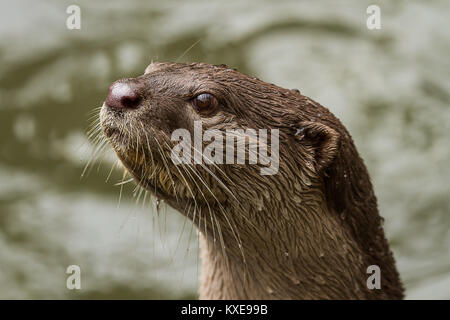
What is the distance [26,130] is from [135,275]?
1.49m

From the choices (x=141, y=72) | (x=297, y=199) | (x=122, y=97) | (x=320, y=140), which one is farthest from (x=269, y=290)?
(x=141, y=72)

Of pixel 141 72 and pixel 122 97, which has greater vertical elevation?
pixel 141 72

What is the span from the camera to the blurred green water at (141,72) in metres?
6.66

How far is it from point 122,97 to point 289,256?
1.14 m

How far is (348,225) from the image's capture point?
4672mm

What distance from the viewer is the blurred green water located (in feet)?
21.9

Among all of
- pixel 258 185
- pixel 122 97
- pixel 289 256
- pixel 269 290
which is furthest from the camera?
pixel 269 290

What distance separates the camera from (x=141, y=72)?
7.58m

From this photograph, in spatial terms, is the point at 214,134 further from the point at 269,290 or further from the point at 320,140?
the point at 269,290

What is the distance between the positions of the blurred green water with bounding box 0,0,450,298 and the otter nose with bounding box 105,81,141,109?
94.3 inches

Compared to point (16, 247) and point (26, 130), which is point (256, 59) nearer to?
point (26, 130)

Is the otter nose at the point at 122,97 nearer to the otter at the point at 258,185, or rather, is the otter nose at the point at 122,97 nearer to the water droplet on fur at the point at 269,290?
the otter at the point at 258,185

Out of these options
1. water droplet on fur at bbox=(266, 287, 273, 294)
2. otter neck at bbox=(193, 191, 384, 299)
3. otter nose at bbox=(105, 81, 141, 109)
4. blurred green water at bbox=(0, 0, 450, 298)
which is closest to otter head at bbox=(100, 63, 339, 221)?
otter nose at bbox=(105, 81, 141, 109)

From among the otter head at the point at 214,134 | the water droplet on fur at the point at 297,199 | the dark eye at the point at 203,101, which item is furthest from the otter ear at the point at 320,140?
the dark eye at the point at 203,101
